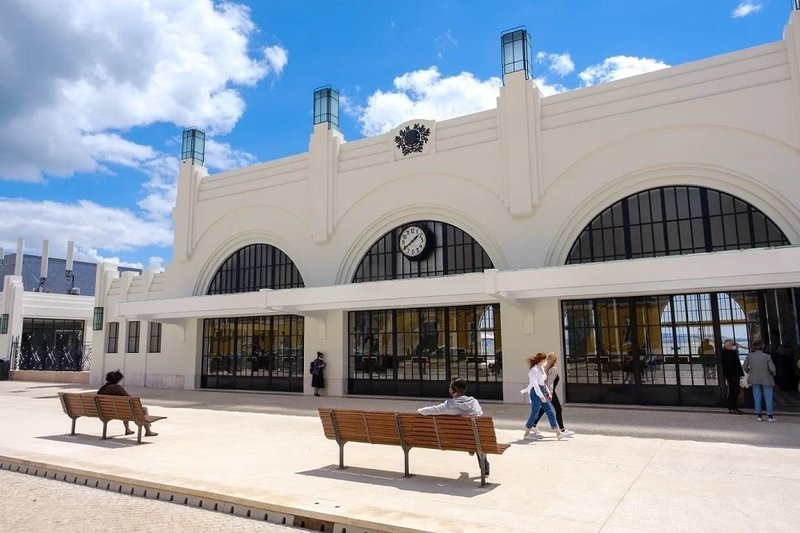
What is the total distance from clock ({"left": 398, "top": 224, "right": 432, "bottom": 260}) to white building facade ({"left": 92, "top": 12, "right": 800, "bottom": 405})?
0.16 feet

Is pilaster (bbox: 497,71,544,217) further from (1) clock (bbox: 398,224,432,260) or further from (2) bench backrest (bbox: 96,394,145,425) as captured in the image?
(2) bench backrest (bbox: 96,394,145,425)

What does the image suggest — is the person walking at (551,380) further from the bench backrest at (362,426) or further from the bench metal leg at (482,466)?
the bench backrest at (362,426)

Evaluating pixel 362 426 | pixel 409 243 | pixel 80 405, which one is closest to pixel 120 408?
pixel 80 405

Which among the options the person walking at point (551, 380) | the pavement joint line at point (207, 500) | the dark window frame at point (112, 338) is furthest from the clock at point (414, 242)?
the dark window frame at point (112, 338)

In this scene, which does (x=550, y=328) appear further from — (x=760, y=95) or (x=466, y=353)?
(x=760, y=95)

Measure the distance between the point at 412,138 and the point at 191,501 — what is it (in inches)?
536

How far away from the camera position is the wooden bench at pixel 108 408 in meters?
9.65

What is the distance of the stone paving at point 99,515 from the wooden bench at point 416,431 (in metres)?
1.91

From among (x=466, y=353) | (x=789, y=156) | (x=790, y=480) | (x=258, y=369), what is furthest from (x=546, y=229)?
(x=258, y=369)

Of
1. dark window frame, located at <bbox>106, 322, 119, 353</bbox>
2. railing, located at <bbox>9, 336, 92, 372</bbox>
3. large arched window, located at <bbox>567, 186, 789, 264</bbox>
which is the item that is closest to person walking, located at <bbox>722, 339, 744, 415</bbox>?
large arched window, located at <bbox>567, 186, 789, 264</bbox>

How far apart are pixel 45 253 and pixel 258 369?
93.8 feet

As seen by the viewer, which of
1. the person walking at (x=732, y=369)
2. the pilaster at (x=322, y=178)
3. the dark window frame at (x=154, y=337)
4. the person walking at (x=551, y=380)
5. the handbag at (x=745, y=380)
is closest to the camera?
the person walking at (x=551, y=380)

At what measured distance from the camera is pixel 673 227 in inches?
555

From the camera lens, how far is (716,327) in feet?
44.2
